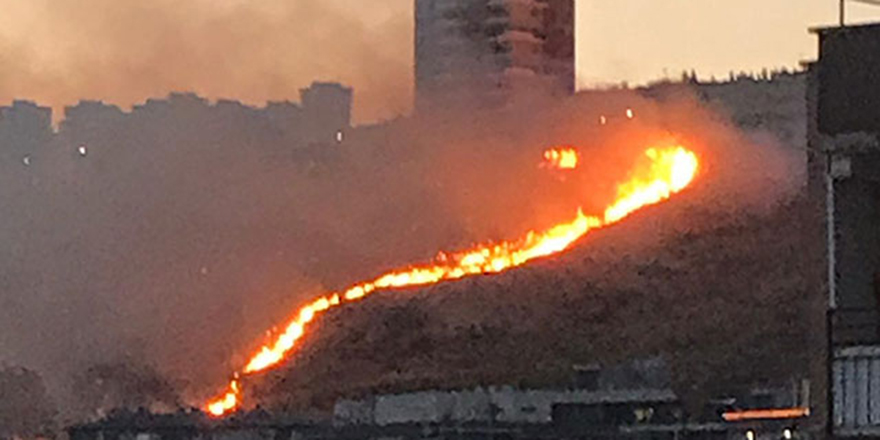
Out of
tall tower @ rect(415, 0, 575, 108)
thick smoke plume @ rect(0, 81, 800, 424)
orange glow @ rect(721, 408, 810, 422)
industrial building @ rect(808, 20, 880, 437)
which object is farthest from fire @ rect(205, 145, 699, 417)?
industrial building @ rect(808, 20, 880, 437)

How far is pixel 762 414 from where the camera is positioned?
54.1m

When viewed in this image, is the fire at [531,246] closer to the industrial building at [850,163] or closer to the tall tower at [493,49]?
the tall tower at [493,49]

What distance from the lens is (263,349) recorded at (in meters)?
97.5

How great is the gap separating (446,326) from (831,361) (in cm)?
6566

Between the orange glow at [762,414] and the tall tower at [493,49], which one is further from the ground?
the tall tower at [493,49]

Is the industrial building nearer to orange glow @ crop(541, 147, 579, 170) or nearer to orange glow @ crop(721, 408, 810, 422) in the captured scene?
orange glow @ crop(721, 408, 810, 422)

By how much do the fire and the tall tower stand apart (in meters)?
3.45

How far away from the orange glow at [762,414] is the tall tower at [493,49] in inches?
1884

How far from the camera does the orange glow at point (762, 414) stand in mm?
48800

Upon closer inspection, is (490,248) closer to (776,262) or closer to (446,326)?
(446,326)

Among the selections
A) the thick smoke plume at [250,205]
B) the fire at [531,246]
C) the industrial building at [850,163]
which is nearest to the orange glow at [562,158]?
the fire at [531,246]

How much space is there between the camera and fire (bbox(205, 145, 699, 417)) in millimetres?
99000

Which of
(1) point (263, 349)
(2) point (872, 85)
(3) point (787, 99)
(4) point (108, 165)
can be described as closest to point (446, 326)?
(1) point (263, 349)

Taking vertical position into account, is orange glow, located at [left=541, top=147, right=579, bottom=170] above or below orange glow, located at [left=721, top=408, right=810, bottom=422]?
above
